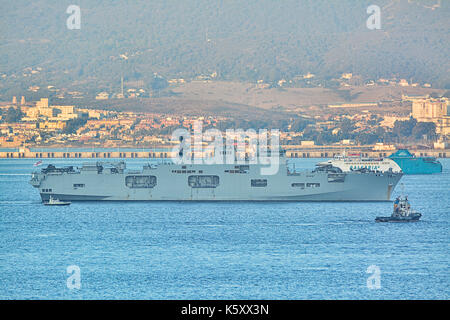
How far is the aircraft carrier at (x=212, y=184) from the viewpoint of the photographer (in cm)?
5391

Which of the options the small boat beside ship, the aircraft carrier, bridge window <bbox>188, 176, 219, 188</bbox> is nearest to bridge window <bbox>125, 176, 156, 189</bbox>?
the aircraft carrier

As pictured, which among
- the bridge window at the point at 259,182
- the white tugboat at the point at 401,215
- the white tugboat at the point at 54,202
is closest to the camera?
the white tugboat at the point at 401,215

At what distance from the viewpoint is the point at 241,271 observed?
3041 centimetres

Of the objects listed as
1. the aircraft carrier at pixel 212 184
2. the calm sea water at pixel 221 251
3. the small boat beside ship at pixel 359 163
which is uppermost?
the small boat beside ship at pixel 359 163

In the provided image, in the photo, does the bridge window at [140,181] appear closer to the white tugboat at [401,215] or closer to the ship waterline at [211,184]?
the ship waterline at [211,184]

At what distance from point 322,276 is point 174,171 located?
26210 mm

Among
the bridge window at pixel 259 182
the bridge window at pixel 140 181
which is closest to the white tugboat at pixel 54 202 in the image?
the bridge window at pixel 140 181

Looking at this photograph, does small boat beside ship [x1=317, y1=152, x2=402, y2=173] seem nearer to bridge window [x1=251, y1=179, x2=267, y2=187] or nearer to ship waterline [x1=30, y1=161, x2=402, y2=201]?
ship waterline [x1=30, y1=161, x2=402, y2=201]

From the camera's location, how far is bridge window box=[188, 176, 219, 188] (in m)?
54.8

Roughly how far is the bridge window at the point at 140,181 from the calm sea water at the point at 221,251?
1889 millimetres

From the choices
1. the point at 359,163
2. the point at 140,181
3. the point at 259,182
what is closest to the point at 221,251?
the point at 259,182

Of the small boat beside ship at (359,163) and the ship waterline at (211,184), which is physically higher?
the small boat beside ship at (359,163)
